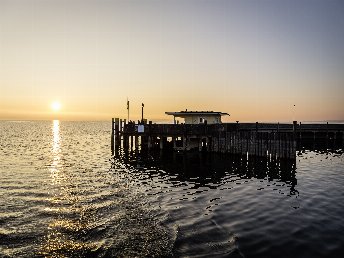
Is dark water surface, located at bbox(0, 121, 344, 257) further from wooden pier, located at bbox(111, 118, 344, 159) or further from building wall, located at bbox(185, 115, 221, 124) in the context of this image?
building wall, located at bbox(185, 115, 221, 124)

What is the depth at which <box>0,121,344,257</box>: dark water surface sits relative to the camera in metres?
11.5

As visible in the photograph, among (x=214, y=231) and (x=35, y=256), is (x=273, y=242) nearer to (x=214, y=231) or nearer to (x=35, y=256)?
(x=214, y=231)

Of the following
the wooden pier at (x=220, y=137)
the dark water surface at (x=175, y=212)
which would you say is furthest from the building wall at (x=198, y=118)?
the dark water surface at (x=175, y=212)

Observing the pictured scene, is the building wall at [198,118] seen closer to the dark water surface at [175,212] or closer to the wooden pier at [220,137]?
the wooden pier at [220,137]

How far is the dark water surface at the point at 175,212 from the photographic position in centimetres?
1146

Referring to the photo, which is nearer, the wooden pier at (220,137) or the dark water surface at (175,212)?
the dark water surface at (175,212)

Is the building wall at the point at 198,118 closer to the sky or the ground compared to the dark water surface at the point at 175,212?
closer to the sky

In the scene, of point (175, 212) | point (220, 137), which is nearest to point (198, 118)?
point (220, 137)

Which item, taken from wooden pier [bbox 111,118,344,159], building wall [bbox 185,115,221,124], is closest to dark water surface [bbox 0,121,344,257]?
wooden pier [bbox 111,118,344,159]

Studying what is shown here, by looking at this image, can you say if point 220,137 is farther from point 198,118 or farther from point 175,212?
point 175,212

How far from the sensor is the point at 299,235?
12609mm

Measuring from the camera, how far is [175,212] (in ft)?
52.1

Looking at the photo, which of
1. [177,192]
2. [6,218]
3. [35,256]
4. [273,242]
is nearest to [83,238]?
[35,256]

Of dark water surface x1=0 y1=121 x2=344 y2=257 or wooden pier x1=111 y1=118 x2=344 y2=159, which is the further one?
wooden pier x1=111 y1=118 x2=344 y2=159
